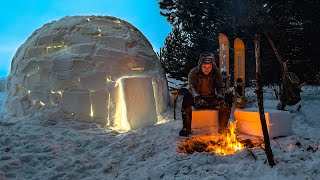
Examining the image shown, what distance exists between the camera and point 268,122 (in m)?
4.91

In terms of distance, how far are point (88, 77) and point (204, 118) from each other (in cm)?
336

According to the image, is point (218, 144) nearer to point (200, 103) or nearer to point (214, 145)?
point (214, 145)

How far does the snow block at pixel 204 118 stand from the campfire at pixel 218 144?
73cm

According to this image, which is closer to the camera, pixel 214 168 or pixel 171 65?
pixel 214 168

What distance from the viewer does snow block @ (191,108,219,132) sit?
5.76 metres

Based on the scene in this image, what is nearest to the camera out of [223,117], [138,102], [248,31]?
[223,117]

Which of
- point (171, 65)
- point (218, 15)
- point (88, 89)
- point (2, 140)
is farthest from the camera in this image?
point (171, 65)

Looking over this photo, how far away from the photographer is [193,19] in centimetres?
1112

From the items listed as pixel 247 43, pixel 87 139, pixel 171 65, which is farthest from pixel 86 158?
pixel 247 43

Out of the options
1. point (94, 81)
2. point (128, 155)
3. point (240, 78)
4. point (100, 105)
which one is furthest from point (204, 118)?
point (94, 81)

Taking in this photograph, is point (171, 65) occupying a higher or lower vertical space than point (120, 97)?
higher

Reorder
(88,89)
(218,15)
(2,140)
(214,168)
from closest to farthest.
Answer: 1. (214,168)
2. (2,140)
3. (88,89)
4. (218,15)

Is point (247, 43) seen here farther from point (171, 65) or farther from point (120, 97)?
point (120, 97)

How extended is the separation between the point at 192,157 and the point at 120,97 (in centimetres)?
380
